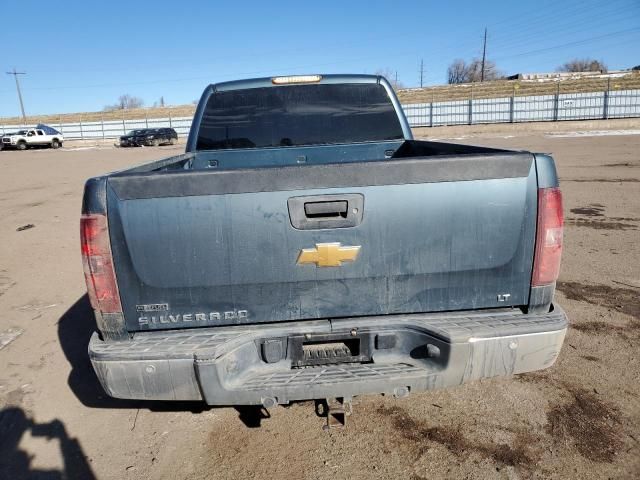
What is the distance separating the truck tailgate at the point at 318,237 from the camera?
220 cm

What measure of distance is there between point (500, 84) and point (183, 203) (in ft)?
203

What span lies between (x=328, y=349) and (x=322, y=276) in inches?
15.1

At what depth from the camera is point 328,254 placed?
227 centimetres

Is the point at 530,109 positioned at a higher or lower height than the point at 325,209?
higher

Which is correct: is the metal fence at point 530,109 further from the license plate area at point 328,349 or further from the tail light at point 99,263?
the tail light at point 99,263

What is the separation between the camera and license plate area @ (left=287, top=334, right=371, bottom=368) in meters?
2.33

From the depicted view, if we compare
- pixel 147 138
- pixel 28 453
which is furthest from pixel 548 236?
pixel 147 138

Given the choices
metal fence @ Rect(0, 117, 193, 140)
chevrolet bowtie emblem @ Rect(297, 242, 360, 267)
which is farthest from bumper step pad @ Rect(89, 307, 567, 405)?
metal fence @ Rect(0, 117, 193, 140)

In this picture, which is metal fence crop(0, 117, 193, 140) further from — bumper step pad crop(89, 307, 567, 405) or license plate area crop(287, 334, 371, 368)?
license plate area crop(287, 334, 371, 368)

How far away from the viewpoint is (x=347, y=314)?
2.38 metres

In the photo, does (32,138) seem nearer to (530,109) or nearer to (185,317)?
(530,109)

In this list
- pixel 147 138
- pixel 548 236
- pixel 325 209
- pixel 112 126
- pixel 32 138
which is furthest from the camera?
pixel 112 126

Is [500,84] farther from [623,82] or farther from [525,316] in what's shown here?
[525,316]

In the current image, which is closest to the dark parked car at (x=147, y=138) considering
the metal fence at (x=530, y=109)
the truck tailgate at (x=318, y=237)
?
the metal fence at (x=530, y=109)
